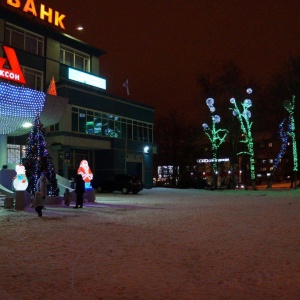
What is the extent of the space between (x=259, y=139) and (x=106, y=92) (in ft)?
66.3

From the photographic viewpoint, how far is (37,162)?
69.0 ft

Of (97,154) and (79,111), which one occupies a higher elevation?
(79,111)

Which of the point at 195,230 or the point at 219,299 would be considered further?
the point at 195,230

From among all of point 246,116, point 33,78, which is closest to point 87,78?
point 33,78

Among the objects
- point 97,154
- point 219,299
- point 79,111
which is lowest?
point 219,299

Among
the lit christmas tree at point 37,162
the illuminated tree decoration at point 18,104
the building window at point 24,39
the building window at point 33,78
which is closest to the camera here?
the lit christmas tree at point 37,162

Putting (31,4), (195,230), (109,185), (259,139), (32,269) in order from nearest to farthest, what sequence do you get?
1. (32,269)
2. (195,230)
3. (109,185)
4. (31,4)
5. (259,139)

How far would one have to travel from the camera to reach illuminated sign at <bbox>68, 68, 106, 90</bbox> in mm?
41616

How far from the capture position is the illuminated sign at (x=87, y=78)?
41616 mm

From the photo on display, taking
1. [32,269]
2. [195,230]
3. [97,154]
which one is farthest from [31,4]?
[32,269]

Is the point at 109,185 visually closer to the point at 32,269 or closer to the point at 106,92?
the point at 106,92

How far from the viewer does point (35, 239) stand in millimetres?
10117

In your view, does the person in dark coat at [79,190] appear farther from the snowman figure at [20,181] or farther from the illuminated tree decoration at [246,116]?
the illuminated tree decoration at [246,116]

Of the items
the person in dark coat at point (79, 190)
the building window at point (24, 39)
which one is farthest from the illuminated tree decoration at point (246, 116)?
the person in dark coat at point (79, 190)
